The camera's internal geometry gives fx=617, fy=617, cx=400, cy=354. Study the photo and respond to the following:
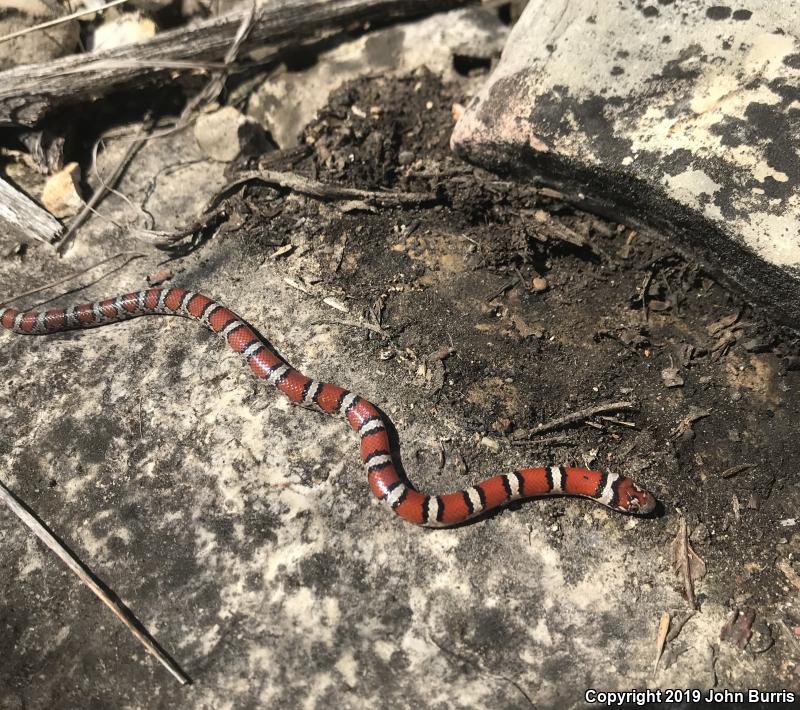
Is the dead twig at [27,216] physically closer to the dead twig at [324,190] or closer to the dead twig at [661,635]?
the dead twig at [324,190]

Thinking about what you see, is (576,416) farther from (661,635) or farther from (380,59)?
(380,59)

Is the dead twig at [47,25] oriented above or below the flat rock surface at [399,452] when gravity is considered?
above

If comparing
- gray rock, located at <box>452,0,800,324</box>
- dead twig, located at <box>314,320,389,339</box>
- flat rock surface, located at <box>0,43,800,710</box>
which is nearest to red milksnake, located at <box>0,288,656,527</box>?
flat rock surface, located at <box>0,43,800,710</box>

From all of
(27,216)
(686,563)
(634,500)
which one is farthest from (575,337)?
(27,216)

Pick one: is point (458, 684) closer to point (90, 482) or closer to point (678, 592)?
point (678, 592)

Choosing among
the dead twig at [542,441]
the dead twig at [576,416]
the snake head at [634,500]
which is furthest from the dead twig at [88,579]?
the snake head at [634,500]

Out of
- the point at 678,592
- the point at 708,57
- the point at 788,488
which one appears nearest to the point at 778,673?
the point at 678,592
